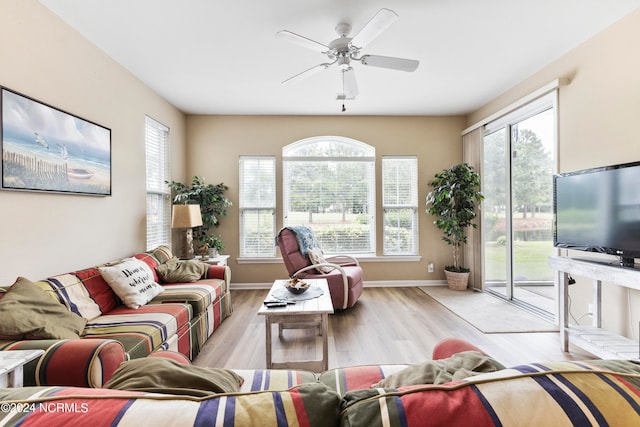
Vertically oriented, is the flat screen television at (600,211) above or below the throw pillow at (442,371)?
above

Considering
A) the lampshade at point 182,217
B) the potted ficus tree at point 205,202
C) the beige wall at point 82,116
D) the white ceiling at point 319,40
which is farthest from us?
the potted ficus tree at point 205,202

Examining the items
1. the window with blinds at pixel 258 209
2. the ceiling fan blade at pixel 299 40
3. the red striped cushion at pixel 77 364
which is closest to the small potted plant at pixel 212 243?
the window with blinds at pixel 258 209

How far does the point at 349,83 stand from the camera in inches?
108

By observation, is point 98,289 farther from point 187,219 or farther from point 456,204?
point 456,204

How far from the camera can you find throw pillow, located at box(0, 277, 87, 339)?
5.10 feet

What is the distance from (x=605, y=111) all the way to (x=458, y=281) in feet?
9.14

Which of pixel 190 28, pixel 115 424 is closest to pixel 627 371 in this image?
pixel 115 424

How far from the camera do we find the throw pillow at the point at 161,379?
74 cm

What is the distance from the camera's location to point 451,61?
3.07 m

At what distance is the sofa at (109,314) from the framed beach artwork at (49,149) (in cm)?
71

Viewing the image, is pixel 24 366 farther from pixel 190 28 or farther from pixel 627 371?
pixel 190 28

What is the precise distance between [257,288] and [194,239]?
1.26 m

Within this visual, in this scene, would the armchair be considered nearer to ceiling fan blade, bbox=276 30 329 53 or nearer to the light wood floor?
the light wood floor

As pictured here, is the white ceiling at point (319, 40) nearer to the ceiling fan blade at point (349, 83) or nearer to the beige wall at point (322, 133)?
the ceiling fan blade at point (349, 83)
